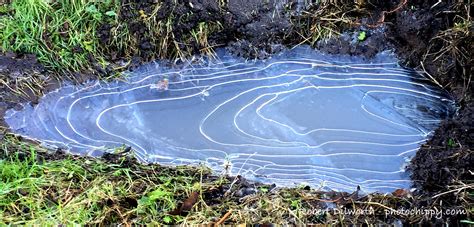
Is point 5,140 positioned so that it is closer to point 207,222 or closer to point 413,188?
point 207,222

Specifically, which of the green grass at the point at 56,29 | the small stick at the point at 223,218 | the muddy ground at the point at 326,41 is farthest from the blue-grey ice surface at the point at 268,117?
the small stick at the point at 223,218

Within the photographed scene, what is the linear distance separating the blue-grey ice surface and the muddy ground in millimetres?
76

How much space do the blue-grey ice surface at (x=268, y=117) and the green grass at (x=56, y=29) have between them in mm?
208

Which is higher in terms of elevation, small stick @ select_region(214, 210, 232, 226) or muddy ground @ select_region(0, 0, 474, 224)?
muddy ground @ select_region(0, 0, 474, 224)

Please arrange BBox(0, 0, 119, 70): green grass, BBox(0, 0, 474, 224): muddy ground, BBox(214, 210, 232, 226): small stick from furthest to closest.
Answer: BBox(0, 0, 119, 70): green grass < BBox(0, 0, 474, 224): muddy ground < BBox(214, 210, 232, 226): small stick

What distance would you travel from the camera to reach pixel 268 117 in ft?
11.5

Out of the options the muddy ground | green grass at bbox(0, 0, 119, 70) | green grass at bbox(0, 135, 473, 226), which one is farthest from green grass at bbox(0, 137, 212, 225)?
green grass at bbox(0, 0, 119, 70)

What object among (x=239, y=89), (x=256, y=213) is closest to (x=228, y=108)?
(x=239, y=89)

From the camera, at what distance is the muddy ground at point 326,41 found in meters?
3.49

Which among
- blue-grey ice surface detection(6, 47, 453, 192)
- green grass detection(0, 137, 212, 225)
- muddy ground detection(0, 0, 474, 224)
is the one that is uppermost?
muddy ground detection(0, 0, 474, 224)

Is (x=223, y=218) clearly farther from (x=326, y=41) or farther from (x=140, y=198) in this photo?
(x=326, y=41)

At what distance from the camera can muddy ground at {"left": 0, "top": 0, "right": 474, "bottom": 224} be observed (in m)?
3.49

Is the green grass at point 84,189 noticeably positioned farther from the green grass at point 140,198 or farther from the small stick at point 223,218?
the small stick at point 223,218

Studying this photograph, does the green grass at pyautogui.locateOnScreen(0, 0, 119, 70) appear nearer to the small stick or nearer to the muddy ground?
the muddy ground
